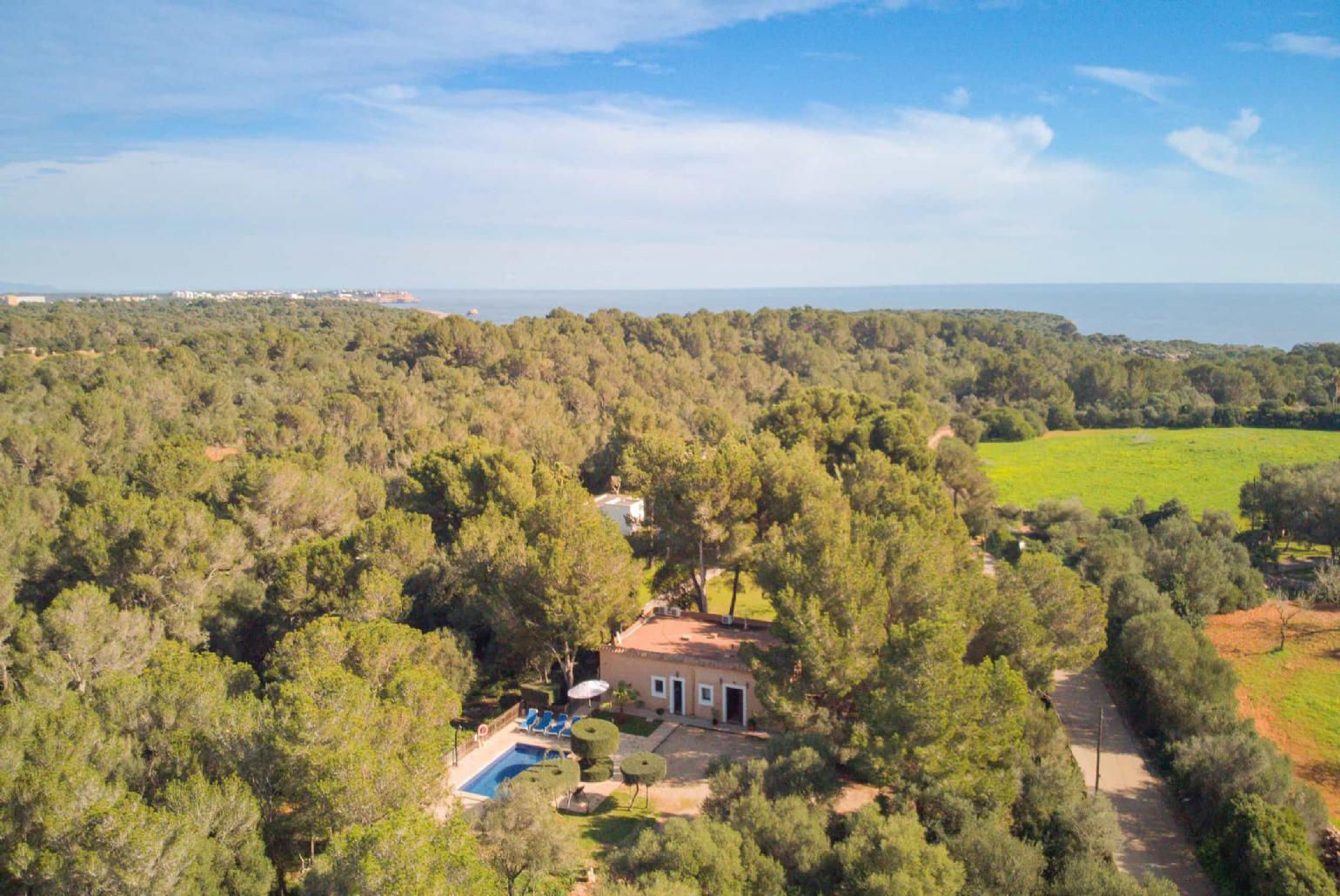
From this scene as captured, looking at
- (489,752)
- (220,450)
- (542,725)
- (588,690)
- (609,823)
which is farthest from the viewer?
(220,450)

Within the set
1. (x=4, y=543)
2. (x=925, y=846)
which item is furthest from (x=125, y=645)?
(x=925, y=846)

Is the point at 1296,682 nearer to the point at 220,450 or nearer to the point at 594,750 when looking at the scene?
the point at 594,750

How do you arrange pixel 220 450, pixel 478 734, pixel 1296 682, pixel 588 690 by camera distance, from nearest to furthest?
pixel 478 734 → pixel 588 690 → pixel 1296 682 → pixel 220 450

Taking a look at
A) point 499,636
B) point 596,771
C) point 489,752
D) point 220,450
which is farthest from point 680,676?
point 220,450

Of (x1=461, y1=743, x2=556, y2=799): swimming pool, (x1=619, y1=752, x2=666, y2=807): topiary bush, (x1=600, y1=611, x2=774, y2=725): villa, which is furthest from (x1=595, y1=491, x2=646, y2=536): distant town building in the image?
(x1=619, y1=752, x2=666, y2=807): topiary bush

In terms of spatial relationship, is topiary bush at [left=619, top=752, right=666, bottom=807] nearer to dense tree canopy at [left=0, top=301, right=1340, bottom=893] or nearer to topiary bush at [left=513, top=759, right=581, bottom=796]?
topiary bush at [left=513, top=759, right=581, bottom=796]

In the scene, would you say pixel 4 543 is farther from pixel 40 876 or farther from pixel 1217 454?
pixel 1217 454

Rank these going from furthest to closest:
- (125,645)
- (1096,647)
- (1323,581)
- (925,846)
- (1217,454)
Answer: (1217,454) → (1323,581) → (1096,647) → (125,645) → (925,846)
